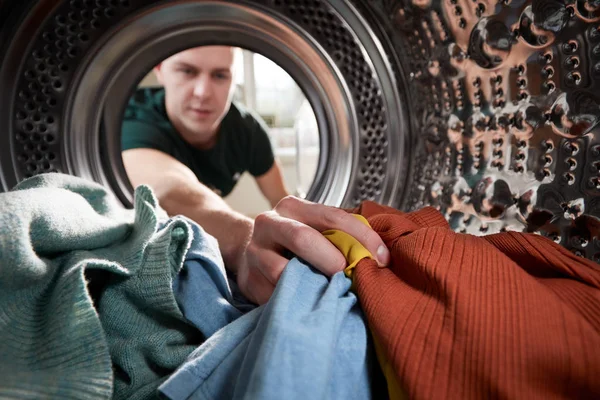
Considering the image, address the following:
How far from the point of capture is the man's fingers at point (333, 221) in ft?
1.42

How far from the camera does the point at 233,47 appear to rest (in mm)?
855

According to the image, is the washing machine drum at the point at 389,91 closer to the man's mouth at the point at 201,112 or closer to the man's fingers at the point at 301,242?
the man's mouth at the point at 201,112

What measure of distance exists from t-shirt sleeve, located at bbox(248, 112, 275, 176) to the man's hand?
486 mm

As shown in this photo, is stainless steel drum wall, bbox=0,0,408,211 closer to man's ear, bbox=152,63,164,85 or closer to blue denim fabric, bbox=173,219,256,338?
man's ear, bbox=152,63,164,85

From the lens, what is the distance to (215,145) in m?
0.95

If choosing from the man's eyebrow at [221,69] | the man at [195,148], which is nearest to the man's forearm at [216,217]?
the man at [195,148]

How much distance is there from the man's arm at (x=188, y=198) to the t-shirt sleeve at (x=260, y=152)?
0.15 meters

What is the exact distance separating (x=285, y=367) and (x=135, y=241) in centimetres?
22

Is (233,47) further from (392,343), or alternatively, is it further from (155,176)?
(392,343)

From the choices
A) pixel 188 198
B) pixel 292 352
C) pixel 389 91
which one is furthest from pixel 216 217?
Answer: pixel 292 352

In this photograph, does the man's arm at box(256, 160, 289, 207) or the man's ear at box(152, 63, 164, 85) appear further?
the man's arm at box(256, 160, 289, 207)

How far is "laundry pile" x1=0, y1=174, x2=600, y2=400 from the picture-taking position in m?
0.30

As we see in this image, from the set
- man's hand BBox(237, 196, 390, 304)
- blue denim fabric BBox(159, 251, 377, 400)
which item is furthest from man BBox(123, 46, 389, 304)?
blue denim fabric BBox(159, 251, 377, 400)

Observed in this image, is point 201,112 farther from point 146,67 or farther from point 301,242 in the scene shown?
point 301,242
